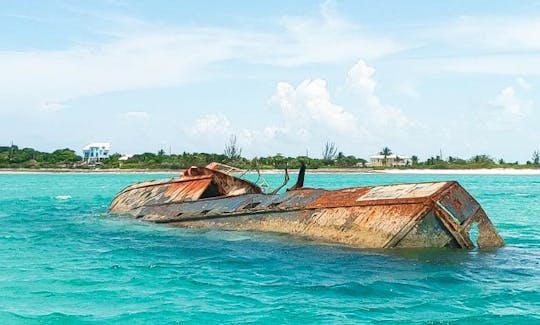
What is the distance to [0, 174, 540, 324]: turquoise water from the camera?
8.81 metres

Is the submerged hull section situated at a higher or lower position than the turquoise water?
higher

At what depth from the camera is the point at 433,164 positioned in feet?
435

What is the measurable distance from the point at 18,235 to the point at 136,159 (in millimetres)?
113091

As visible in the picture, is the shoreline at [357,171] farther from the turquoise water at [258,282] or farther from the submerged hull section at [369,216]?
the turquoise water at [258,282]

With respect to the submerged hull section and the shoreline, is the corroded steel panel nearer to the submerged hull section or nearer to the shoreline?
the submerged hull section

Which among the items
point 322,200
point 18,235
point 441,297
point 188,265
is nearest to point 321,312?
point 441,297

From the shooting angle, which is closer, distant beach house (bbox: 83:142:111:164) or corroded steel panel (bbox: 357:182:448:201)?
corroded steel panel (bbox: 357:182:448:201)

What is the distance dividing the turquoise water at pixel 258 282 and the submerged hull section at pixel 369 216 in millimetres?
357

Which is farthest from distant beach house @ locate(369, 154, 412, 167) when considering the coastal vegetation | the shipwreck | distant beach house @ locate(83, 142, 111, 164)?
the shipwreck

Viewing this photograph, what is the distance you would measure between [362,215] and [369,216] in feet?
0.65

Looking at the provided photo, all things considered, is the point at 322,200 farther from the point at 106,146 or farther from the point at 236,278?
the point at 106,146

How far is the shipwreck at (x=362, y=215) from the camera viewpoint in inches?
507

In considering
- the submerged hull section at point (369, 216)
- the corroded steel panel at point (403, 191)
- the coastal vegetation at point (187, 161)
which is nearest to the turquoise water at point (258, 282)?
the submerged hull section at point (369, 216)

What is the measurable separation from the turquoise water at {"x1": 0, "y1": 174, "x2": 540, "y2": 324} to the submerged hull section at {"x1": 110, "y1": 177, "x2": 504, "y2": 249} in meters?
0.36
